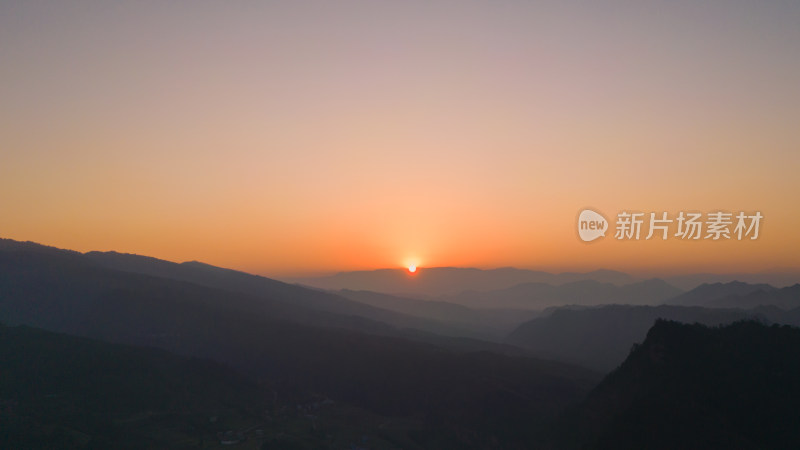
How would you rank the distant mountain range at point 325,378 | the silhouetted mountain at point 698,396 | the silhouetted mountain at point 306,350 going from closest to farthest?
the silhouetted mountain at point 698,396, the distant mountain range at point 325,378, the silhouetted mountain at point 306,350

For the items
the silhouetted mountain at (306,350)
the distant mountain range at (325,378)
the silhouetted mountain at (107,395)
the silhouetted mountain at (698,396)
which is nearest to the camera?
the silhouetted mountain at (698,396)

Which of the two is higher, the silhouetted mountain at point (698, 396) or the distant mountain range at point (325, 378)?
the silhouetted mountain at point (698, 396)

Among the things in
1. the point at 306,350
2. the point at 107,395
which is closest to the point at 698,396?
the point at 107,395

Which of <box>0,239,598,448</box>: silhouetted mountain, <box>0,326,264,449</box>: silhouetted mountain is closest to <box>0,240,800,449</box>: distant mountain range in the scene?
<box>0,326,264,449</box>: silhouetted mountain

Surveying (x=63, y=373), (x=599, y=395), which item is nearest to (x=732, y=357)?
(x=599, y=395)

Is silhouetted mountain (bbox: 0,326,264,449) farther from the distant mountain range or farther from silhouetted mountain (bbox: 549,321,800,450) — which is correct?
silhouetted mountain (bbox: 549,321,800,450)

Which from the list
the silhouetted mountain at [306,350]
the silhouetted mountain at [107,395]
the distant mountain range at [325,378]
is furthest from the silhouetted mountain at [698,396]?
the silhouetted mountain at [107,395]

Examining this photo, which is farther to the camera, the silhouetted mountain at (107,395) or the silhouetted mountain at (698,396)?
the silhouetted mountain at (107,395)

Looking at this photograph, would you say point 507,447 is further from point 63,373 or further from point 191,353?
point 191,353

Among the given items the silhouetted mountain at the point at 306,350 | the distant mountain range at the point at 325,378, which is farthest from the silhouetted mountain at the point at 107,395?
the silhouetted mountain at the point at 306,350

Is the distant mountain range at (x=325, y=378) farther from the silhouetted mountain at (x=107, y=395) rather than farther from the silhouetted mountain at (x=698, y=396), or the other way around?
the silhouetted mountain at (x=107, y=395)
